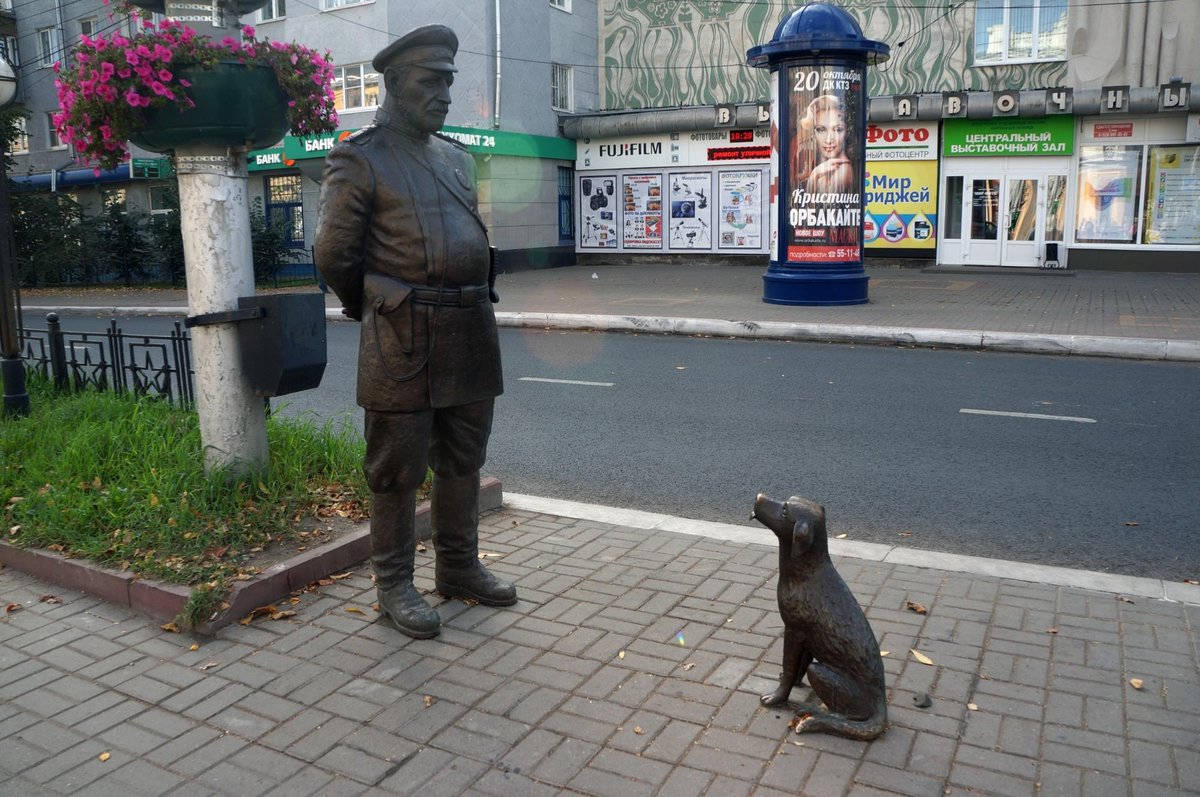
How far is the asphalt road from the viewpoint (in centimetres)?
567

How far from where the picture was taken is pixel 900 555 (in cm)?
496

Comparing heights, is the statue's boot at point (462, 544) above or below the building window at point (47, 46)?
below

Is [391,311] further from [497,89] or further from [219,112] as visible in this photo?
[497,89]

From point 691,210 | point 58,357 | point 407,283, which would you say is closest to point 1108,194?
point 691,210

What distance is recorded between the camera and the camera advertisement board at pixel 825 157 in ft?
50.4

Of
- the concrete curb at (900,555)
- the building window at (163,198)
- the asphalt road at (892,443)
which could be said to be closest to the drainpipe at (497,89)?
the building window at (163,198)

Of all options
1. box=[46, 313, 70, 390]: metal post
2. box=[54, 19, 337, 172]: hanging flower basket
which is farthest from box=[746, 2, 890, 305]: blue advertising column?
box=[54, 19, 337, 172]: hanging flower basket

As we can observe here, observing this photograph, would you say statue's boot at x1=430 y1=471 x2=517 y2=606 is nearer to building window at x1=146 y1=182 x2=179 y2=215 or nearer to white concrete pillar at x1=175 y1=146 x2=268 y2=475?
white concrete pillar at x1=175 y1=146 x2=268 y2=475

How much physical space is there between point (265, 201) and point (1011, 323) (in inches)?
866

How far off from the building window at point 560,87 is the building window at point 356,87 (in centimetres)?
473

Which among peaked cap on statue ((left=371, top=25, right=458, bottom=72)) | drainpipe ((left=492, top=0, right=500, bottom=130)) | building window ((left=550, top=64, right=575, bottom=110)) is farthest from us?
building window ((left=550, top=64, right=575, bottom=110))

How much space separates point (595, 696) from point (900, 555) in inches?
80.4

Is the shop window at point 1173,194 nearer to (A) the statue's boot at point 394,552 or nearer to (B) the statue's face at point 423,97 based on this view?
(B) the statue's face at point 423,97

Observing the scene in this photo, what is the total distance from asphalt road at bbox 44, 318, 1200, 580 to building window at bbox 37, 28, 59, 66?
97.9ft
